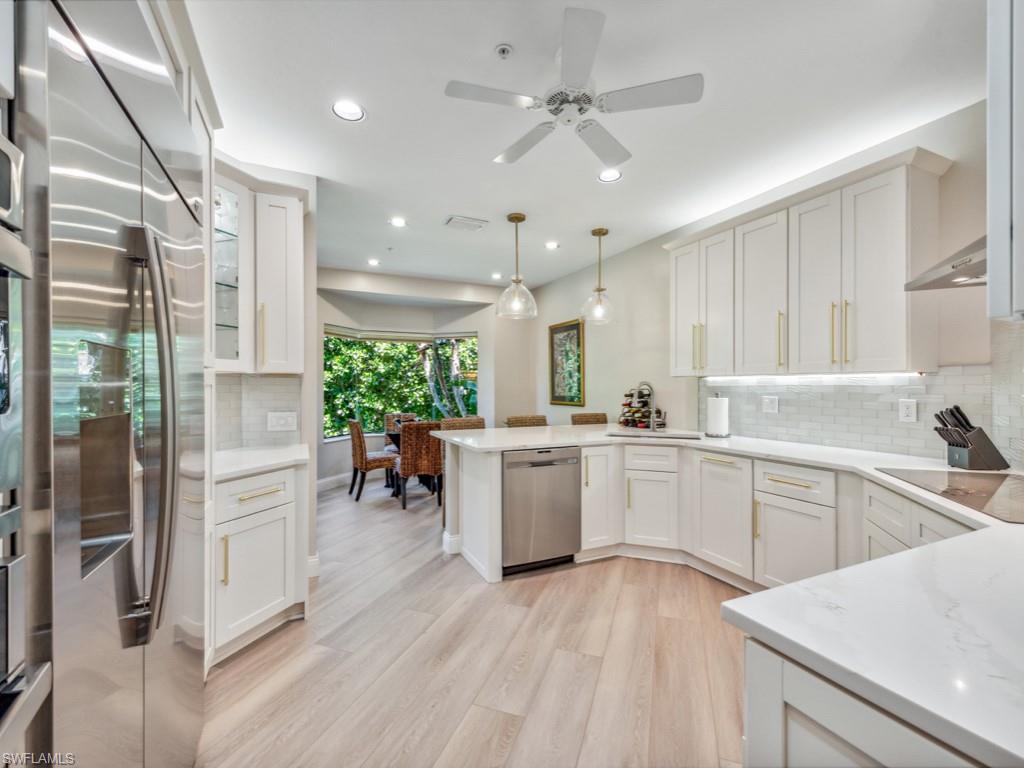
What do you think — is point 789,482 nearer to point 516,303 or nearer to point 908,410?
point 908,410

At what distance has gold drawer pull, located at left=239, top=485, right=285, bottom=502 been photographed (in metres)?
2.06

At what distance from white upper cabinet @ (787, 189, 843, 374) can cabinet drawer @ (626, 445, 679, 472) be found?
37.7 inches

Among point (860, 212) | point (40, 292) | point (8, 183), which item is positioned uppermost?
point (860, 212)

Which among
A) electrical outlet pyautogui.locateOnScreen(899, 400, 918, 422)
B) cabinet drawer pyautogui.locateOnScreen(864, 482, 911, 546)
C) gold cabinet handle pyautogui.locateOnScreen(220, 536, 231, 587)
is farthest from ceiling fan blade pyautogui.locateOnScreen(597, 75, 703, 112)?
gold cabinet handle pyautogui.locateOnScreen(220, 536, 231, 587)

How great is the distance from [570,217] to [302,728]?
359 cm

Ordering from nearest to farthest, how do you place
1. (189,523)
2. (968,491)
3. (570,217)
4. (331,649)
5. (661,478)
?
(189,523) → (968,491) → (331,649) → (661,478) → (570,217)

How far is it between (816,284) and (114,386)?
3198mm

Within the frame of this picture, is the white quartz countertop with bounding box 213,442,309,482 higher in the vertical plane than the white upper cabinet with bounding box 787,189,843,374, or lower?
lower

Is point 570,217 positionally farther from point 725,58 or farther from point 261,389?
point 261,389

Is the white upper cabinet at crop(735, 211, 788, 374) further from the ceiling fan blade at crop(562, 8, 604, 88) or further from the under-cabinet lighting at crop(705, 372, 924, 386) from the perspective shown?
the ceiling fan blade at crop(562, 8, 604, 88)

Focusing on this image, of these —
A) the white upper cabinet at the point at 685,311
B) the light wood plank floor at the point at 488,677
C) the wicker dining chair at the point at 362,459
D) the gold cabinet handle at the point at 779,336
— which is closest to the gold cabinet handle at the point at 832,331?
the gold cabinet handle at the point at 779,336

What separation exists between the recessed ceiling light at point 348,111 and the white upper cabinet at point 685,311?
251 cm

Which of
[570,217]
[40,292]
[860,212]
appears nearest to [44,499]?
[40,292]

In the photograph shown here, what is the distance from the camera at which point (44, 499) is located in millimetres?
622
